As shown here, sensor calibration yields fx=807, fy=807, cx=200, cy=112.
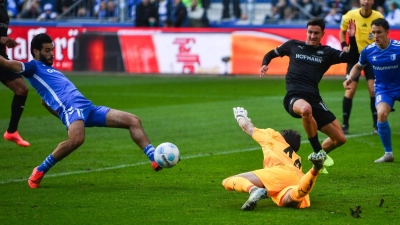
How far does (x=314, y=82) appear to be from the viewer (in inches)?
398

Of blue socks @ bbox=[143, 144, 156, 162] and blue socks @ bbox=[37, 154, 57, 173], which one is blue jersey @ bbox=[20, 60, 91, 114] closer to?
blue socks @ bbox=[37, 154, 57, 173]

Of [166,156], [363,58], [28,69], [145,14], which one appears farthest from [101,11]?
[166,156]

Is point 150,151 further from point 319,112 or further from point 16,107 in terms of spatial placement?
point 16,107

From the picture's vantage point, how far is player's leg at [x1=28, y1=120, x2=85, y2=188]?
9.08 m

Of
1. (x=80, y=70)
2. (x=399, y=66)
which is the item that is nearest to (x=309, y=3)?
(x=80, y=70)

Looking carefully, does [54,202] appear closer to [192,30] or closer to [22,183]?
[22,183]

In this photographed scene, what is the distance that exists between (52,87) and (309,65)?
321 centimetres

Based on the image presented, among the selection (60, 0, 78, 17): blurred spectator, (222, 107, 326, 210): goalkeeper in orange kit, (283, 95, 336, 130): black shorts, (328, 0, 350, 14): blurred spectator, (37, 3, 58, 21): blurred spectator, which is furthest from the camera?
(60, 0, 78, 17): blurred spectator

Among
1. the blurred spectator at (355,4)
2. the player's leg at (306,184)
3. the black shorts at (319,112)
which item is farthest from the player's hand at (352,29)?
the blurred spectator at (355,4)

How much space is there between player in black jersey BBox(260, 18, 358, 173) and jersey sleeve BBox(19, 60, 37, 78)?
2.77m

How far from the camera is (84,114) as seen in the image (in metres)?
9.28

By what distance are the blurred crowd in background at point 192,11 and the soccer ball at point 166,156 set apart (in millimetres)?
17426

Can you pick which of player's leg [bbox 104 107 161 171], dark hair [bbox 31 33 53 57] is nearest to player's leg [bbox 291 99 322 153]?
player's leg [bbox 104 107 161 171]

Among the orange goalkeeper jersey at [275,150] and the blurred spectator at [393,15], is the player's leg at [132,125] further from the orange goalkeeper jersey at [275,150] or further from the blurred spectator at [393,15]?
the blurred spectator at [393,15]
